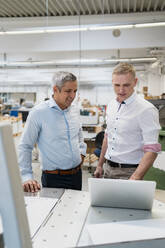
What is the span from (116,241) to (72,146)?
3.36 ft

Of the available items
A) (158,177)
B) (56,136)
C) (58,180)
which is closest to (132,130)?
(56,136)

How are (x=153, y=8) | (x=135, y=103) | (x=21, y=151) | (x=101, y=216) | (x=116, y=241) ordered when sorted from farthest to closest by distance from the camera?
(x=153, y=8)
(x=135, y=103)
(x=21, y=151)
(x=101, y=216)
(x=116, y=241)

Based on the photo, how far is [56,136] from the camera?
172 cm

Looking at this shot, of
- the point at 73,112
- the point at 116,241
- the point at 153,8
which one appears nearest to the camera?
the point at 116,241

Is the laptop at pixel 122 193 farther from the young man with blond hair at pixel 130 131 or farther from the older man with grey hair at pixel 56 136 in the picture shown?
the older man with grey hair at pixel 56 136

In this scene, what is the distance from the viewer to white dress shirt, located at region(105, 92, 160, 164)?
5.40ft

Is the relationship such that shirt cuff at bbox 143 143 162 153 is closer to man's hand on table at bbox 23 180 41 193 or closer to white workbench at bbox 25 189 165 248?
white workbench at bbox 25 189 165 248

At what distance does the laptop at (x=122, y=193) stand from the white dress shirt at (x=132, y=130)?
592mm

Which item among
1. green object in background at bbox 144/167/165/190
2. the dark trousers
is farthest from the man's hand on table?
green object in background at bbox 144/167/165/190

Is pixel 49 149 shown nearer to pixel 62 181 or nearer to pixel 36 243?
pixel 62 181

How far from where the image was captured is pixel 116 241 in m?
0.80

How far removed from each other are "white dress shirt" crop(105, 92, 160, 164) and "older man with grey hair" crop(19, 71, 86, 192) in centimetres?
32

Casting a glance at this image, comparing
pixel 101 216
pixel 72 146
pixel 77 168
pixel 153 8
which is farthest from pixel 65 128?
pixel 153 8

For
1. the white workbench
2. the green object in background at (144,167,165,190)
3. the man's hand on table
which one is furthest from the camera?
the green object in background at (144,167,165,190)
